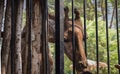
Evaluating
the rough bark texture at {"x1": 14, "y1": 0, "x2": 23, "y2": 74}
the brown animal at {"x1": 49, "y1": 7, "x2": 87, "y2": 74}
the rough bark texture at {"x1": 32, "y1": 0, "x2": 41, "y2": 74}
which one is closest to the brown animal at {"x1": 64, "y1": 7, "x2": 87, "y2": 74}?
the brown animal at {"x1": 49, "y1": 7, "x2": 87, "y2": 74}

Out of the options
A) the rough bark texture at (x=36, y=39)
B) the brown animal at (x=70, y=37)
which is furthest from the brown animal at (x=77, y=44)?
the rough bark texture at (x=36, y=39)

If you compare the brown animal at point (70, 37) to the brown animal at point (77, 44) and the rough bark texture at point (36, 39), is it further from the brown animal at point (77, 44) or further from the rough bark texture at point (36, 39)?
the rough bark texture at point (36, 39)

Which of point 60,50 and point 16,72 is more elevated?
point 60,50

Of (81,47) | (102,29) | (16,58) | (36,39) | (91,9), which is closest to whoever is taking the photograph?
(16,58)

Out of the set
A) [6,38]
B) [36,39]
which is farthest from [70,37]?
[6,38]

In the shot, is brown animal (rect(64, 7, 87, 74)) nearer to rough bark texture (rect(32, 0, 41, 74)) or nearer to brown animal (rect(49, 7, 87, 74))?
brown animal (rect(49, 7, 87, 74))

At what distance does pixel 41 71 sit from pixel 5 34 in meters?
0.41

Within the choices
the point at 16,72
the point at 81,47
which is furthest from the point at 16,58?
the point at 81,47

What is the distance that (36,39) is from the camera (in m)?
2.18

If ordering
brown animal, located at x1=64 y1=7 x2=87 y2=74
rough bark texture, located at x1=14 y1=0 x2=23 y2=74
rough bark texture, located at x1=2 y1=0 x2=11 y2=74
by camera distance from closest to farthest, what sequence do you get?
1. rough bark texture, located at x1=14 y1=0 x2=23 y2=74
2. rough bark texture, located at x1=2 y1=0 x2=11 y2=74
3. brown animal, located at x1=64 y1=7 x2=87 y2=74

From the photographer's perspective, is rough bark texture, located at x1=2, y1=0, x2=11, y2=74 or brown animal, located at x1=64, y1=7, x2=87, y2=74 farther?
brown animal, located at x1=64, y1=7, x2=87, y2=74

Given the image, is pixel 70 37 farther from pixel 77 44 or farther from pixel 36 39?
pixel 36 39

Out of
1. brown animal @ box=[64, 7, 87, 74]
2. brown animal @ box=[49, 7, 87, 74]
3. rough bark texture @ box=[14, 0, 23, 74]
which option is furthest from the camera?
brown animal @ box=[49, 7, 87, 74]

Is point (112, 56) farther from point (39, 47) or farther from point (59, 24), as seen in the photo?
point (59, 24)
